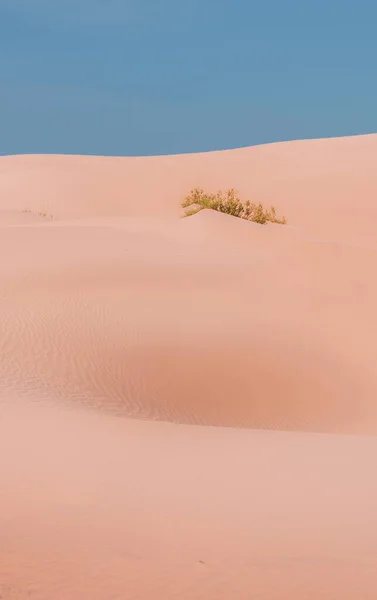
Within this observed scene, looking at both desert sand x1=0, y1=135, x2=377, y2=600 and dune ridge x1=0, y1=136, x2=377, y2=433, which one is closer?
desert sand x1=0, y1=135, x2=377, y2=600

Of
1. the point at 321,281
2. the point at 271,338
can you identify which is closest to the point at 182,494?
the point at 271,338

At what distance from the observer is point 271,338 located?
12.1 m

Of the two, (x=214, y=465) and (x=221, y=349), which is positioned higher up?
(x=221, y=349)

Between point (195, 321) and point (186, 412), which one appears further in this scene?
point (195, 321)

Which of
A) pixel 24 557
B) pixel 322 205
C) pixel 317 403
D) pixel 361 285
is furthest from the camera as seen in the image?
pixel 322 205

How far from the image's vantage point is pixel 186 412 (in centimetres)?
957

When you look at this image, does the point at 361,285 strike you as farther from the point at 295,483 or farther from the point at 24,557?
the point at 24,557

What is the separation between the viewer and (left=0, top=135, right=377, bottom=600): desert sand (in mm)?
4391

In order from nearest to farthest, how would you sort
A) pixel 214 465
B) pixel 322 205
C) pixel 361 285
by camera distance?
pixel 214 465 → pixel 361 285 → pixel 322 205

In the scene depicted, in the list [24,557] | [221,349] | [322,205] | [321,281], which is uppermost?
[322,205]

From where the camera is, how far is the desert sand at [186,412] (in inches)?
173

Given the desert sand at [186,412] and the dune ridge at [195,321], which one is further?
the dune ridge at [195,321]

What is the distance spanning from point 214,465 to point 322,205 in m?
33.4

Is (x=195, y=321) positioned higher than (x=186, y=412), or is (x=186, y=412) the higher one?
(x=195, y=321)
